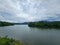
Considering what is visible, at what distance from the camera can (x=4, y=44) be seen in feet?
38.1

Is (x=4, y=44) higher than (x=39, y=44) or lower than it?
higher

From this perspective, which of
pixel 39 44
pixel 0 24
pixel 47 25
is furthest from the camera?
pixel 0 24

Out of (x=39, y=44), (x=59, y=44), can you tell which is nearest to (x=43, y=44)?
(x=39, y=44)

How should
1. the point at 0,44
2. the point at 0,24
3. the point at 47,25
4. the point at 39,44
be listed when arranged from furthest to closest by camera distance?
1. the point at 0,24
2. the point at 47,25
3. the point at 39,44
4. the point at 0,44

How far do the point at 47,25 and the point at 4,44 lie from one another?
229 feet

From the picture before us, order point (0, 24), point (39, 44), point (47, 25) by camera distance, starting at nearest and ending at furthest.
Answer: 1. point (39, 44)
2. point (47, 25)
3. point (0, 24)

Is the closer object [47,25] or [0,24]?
[47,25]

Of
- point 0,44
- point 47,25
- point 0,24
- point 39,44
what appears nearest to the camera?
point 0,44

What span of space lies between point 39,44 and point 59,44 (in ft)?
11.5

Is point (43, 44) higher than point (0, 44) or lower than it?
lower

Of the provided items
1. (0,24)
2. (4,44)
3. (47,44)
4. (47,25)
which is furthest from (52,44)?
(0,24)

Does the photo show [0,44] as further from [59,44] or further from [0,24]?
[0,24]

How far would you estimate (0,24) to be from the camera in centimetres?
10475

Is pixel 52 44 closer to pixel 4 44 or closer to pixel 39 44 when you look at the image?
pixel 39 44
